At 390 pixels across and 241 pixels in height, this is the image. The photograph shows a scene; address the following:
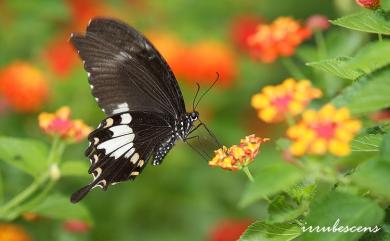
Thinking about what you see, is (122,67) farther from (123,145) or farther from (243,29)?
(243,29)

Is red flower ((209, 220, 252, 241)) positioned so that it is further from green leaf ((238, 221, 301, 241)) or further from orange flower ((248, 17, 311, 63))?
green leaf ((238, 221, 301, 241))

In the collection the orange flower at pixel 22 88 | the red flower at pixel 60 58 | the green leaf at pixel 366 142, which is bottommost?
the green leaf at pixel 366 142

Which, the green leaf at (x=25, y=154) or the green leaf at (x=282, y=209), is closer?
the green leaf at (x=282, y=209)

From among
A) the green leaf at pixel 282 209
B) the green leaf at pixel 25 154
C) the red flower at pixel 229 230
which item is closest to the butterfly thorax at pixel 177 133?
the green leaf at pixel 25 154

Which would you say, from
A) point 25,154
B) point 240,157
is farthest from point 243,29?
point 240,157

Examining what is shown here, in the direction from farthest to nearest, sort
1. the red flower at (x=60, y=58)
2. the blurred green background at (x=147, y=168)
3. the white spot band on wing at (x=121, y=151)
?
the red flower at (x=60, y=58) < the blurred green background at (x=147, y=168) < the white spot band on wing at (x=121, y=151)

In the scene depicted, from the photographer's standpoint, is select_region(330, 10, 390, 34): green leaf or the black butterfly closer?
select_region(330, 10, 390, 34): green leaf

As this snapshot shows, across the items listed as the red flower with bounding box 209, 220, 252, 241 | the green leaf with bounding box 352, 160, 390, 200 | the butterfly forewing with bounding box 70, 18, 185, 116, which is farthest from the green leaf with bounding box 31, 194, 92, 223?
the red flower with bounding box 209, 220, 252, 241

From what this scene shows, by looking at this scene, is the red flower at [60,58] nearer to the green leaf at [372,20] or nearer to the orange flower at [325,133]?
the green leaf at [372,20]
